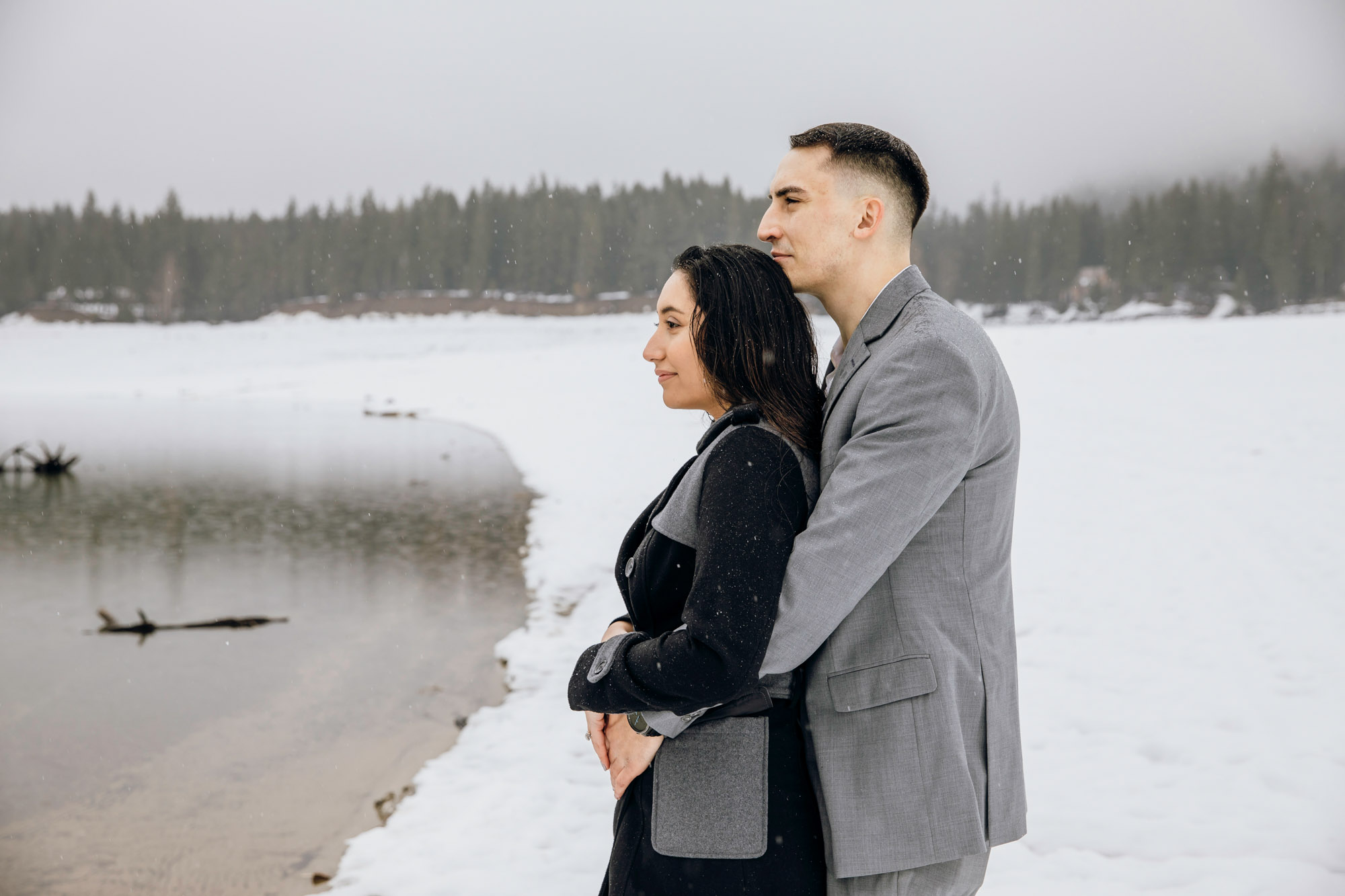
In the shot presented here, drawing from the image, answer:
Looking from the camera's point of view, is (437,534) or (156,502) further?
(156,502)

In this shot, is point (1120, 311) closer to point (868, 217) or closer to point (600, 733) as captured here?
point (868, 217)

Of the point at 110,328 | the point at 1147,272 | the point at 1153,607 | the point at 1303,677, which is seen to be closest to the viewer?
the point at 1303,677

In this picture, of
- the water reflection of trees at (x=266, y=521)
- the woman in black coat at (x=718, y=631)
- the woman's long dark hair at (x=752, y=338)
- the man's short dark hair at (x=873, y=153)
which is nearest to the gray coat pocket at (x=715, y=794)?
the woman in black coat at (x=718, y=631)

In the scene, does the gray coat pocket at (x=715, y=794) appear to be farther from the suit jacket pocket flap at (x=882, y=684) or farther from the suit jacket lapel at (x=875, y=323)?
the suit jacket lapel at (x=875, y=323)

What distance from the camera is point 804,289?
80.9 inches

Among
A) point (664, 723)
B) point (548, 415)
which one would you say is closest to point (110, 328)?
point (548, 415)

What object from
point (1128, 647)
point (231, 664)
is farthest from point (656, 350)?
point (231, 664)

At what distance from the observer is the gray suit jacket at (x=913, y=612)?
1.57 m

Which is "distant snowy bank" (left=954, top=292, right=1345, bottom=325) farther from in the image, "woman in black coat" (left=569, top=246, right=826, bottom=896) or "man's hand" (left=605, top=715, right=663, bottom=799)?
"man's hand" (left=605, top=715, right=663, bottom=799)

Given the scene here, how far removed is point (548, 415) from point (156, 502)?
12148mm

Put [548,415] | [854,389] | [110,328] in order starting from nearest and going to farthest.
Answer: [854,389], [548,415], [110,328]

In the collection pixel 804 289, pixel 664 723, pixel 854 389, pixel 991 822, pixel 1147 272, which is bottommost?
pixel 991 822

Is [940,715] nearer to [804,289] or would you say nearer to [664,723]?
[664,723]

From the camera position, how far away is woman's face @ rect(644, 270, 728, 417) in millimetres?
1871
